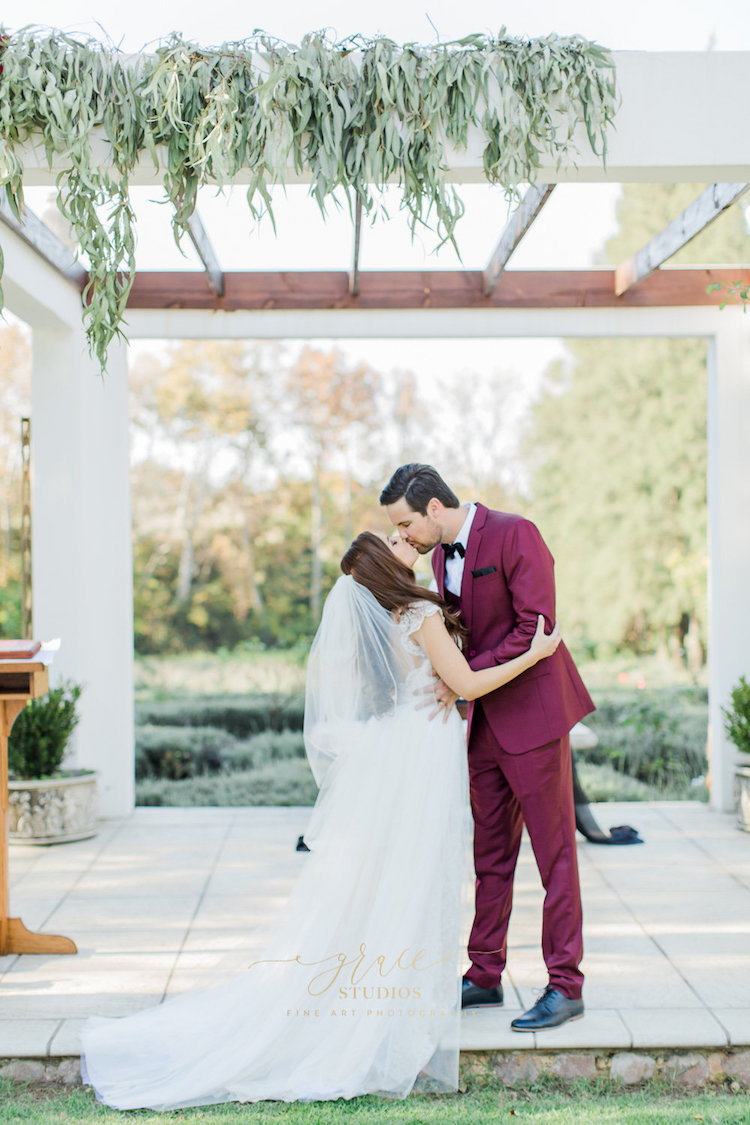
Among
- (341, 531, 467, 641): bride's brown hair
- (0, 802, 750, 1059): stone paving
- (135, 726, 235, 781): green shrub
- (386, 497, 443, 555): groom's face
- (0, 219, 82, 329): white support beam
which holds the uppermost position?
(0, 219, 82, 329): white support beam

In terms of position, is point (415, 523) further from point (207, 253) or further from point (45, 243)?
point (45, 243)

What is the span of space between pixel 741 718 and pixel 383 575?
11.5 feet

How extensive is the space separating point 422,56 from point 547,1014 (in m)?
3.01

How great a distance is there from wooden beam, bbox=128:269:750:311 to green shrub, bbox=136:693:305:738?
15.0ft

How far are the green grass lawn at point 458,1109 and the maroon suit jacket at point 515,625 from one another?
0.99 metres

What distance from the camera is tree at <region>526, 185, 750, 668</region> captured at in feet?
42.2

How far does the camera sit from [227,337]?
243 inches

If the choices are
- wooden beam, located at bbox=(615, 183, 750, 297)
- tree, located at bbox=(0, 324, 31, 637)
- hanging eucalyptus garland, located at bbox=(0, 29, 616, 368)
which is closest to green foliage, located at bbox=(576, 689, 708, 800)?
wooden beam, located at bbox=(615, 183, 750, 297)

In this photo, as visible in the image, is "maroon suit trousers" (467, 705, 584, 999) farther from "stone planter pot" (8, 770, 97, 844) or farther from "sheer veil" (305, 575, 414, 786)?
"stone planter pot" (8, 770, 97, 844)

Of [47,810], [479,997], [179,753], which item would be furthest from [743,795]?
[179,753]

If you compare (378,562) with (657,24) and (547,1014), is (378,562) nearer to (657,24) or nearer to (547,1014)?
(547,1014)

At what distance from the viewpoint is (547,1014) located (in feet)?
10.2

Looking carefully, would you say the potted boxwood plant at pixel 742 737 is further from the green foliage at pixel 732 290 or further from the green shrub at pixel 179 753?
the green shrub at pixel 179 753

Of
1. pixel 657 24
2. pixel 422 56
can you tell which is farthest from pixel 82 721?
pixel 657 24
